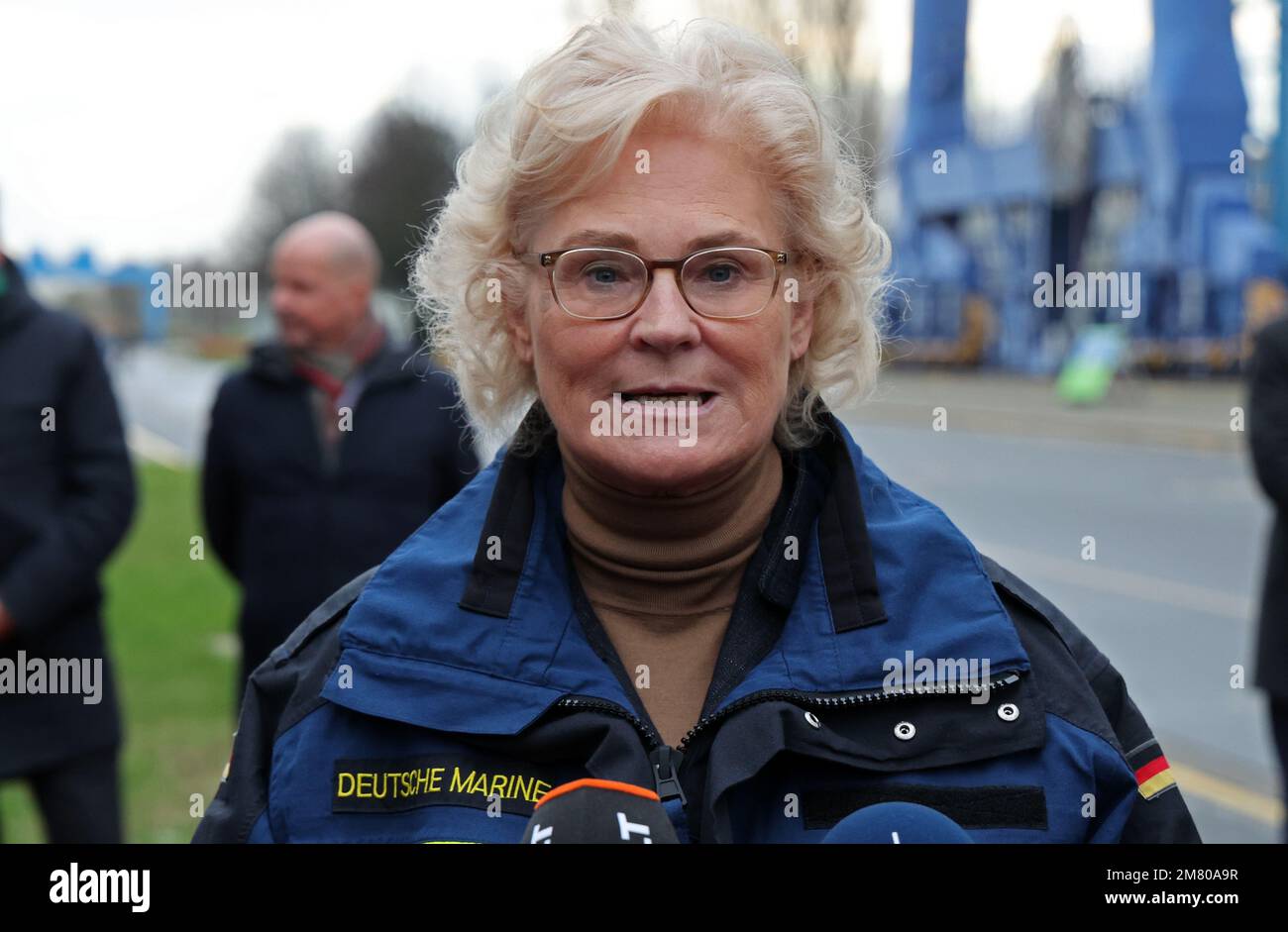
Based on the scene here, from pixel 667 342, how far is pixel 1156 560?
9.69 m

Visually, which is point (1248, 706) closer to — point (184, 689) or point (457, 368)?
point (184, 689)

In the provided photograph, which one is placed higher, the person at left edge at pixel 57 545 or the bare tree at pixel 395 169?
the bare tree at pixel 395 169

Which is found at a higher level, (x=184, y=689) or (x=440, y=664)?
(x=440, y=664)

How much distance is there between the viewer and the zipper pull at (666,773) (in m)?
1.84

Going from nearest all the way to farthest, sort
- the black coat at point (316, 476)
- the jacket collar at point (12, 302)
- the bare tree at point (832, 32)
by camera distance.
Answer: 1. the jacket collar at point (12, 302)
2. the black coat at point (316, 476)
3. the bare tree at point (832, 32)

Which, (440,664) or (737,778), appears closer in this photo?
(737,778)

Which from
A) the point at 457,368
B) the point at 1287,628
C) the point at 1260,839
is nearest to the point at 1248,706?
the point at 1260,839

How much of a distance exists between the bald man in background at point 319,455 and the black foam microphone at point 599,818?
11.0ft

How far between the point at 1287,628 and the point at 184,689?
5.48m

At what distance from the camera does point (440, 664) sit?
1945mm

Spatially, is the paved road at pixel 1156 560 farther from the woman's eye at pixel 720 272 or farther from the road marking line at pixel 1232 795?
the woman's eye at pixel 720 272

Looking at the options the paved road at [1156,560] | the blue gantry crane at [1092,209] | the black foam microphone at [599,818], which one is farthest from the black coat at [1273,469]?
the blue gantry crane at [1092,209]

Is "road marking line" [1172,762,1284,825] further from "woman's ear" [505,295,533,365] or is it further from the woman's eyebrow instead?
the woman's eyebrow
